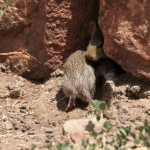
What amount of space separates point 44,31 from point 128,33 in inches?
51.9

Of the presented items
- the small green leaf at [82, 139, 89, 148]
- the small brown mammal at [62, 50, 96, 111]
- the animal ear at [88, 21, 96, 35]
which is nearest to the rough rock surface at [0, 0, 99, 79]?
the animal ear at [88, 21, 96, 35]

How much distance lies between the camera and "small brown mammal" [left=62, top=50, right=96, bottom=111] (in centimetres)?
566

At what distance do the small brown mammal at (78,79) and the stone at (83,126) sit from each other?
1.00m

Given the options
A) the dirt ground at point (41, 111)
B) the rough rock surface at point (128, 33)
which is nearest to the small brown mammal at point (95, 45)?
the rough rock surface at point (128, 33)

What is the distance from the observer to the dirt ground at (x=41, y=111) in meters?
4.77

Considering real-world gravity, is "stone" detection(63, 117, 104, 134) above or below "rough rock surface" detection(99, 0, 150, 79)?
below

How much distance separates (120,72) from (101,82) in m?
0.38

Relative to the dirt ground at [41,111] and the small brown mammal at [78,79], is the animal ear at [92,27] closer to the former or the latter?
the small brown mammal at [78,79]

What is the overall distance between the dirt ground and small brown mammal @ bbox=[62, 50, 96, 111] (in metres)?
0.19

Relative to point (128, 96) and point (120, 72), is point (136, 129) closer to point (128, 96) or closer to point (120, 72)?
point (128, 96)

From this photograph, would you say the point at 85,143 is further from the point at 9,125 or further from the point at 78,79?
the point at 78,79

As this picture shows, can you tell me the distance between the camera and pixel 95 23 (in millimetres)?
5984

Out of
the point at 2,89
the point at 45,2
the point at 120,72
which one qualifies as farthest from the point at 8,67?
the point at 120,72

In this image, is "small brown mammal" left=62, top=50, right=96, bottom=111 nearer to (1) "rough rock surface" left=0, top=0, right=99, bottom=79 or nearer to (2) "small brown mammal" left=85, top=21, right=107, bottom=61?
(2) "small brown mammal" left=85, top=21, right=107, bottom=61
